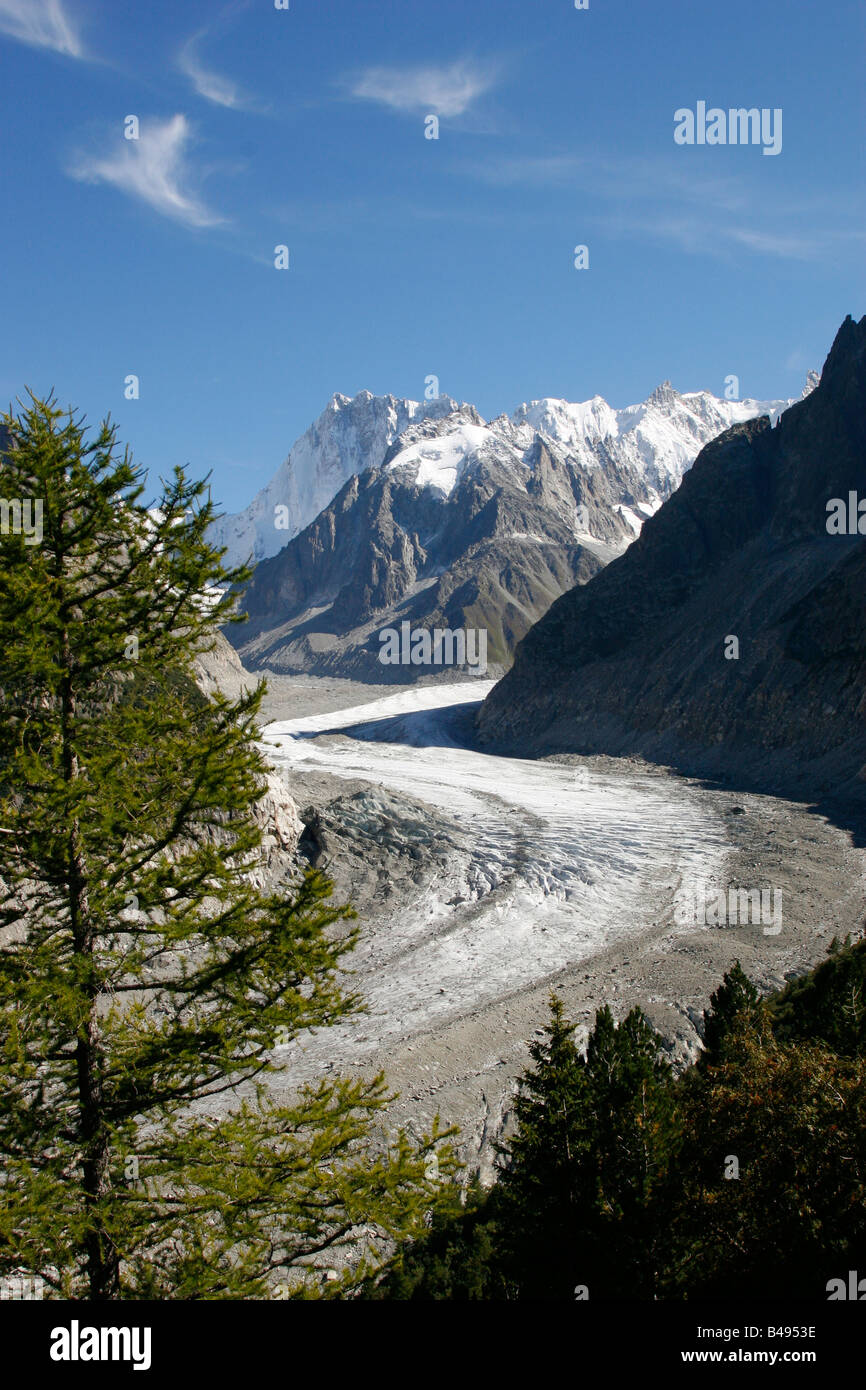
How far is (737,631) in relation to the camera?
3423 inches

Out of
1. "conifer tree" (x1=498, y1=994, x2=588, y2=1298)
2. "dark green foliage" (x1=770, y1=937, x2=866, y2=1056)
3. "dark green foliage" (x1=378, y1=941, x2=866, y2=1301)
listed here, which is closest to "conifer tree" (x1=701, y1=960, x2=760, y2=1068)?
"dark green foliage" (x1=770, y1=937, x2=866, y2=1056)

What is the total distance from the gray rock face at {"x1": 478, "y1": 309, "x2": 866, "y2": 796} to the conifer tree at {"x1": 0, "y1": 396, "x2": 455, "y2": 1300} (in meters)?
61.5

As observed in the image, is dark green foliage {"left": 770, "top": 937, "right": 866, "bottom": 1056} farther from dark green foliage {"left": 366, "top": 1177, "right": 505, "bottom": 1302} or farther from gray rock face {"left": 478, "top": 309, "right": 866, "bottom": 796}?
gray rock face {"left": 478, "top": 309, "right": 866, "bottom": 796}

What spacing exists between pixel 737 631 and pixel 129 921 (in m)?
88.2

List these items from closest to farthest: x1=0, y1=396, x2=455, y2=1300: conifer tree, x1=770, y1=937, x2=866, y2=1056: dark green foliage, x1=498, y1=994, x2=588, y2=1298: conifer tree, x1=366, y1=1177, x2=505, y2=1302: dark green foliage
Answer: x1=0, y1=396, x2=455, y2=1300: conifer tree
x1=498, y1=994, x2=588, y2=1298: conifer tree
x1=366, y1=1177, x2=505, y2=1302: dark green foliage
x1=770, y1=937, x2=866, y2=1056: dark green foliage

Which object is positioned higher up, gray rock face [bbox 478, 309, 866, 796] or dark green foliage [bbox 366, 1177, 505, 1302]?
gray rock face [bbox 478, 309, 866, 796]

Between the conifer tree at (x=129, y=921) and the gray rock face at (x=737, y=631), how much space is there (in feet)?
202

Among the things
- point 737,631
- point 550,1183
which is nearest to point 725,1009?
point 550,1183

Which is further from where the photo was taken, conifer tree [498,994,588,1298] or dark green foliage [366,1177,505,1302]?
dark green foliage [366,1177,505,1302]

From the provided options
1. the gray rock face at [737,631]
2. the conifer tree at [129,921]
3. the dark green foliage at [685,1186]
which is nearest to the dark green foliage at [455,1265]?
the dark green foliage at [685,1186]

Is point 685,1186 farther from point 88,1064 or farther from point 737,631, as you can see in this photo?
point 737,631

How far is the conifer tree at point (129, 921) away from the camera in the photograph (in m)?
6.34

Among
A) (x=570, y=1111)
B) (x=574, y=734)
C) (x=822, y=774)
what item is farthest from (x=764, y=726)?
(x=570, y=1111)

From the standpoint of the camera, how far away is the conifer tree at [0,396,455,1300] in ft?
20.8
